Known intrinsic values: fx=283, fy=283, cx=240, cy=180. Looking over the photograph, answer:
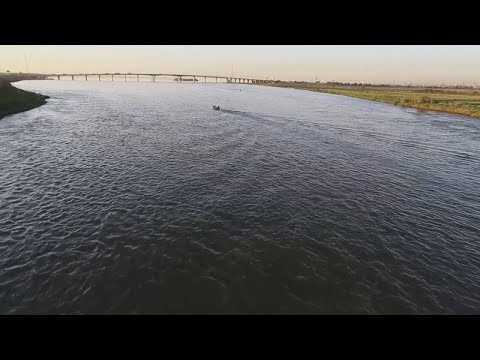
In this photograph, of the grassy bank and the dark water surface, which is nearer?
Result: the dark water surface

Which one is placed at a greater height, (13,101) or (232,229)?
(13,101)

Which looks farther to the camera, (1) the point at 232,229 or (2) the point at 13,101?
(2) the point at 13,101

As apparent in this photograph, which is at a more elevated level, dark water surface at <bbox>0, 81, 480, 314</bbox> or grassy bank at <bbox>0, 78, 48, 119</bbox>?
grassy bank at <bbox>0, 78, 48, 119</bbox>
